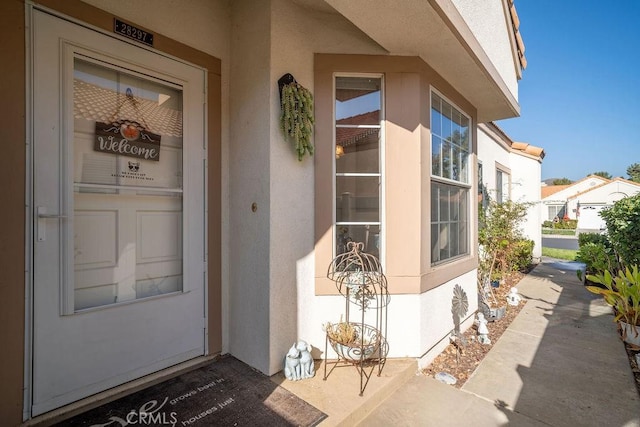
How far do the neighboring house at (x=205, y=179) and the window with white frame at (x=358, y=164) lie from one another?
0.01 m

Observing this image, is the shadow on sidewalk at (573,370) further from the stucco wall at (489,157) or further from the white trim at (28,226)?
the white trim at (28,226)

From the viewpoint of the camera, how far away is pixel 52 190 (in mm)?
2004

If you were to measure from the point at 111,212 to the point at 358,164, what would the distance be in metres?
2.17

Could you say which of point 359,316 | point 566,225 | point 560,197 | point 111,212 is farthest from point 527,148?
point 560,197

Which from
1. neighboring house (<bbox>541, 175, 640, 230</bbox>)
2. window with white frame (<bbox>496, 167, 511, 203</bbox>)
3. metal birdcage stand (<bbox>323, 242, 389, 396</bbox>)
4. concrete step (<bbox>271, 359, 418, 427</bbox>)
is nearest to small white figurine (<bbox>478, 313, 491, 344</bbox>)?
concrete step (<bbox>271, 359, 418, 427</bbox>)

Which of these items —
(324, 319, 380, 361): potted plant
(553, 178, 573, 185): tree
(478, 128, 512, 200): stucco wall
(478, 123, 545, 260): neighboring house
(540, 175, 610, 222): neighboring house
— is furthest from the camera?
(553, 178, 573, 185): tree

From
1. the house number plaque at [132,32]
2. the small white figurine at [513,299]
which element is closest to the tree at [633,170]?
the small white figurine at [513,299]

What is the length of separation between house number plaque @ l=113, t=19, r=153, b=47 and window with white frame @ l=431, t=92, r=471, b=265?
2812 mm

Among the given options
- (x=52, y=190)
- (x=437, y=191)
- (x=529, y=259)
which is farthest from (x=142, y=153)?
(x=529, y=259)

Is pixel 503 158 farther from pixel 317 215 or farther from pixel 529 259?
pixel 317 215

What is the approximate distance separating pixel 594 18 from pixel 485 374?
1848cm

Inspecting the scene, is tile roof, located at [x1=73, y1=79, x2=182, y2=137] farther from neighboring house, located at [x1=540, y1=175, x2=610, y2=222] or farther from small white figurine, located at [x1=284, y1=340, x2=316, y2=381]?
neighboring house, located at [x1=540, y1=175, x2=610, y2=222]

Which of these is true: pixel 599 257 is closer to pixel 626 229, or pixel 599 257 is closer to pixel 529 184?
pixel 626 229

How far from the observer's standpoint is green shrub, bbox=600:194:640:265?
17.2ft
